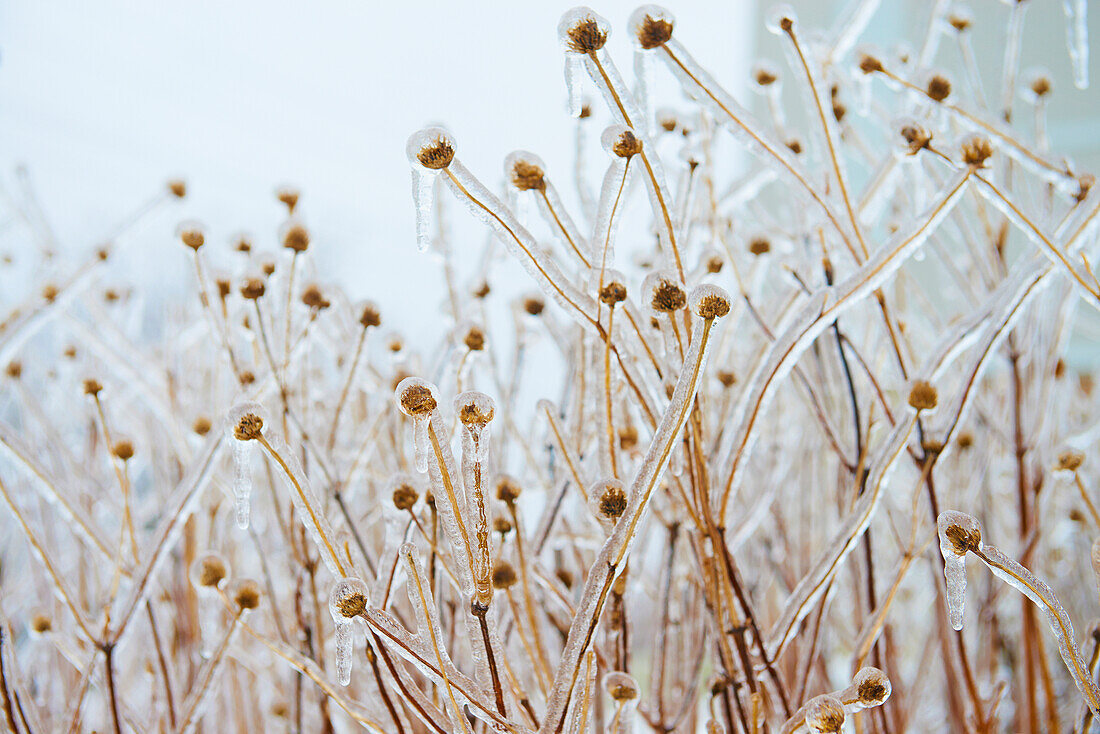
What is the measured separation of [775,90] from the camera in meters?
0.30

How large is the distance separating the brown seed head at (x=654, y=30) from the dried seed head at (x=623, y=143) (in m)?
0.03

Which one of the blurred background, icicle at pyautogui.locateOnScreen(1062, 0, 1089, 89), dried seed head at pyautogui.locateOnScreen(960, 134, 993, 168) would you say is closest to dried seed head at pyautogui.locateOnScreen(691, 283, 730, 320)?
dried seed head at pyautogui.locateOnScreen(960, 134, 993, 168)

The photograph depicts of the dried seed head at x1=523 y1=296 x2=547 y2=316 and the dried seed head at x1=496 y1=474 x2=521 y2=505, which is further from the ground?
the dried seed head at x1=523 y1=296 x2=547 y2=316

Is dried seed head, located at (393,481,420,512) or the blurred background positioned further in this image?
the blurred background

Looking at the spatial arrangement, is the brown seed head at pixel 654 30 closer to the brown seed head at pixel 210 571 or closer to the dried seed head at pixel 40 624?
the brown seed head at pixel 210 571

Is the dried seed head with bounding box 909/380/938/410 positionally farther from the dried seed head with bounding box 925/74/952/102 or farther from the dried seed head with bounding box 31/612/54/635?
the dried seed head with bounding box 31/612/54/635

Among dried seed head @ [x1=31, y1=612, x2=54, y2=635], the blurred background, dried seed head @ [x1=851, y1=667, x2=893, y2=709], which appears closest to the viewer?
dried seed head @ [x1=851, y1=667, x2=893, y2=709]

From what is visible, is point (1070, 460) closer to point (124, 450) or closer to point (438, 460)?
point (438, 460)

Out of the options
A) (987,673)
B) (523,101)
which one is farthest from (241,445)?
(523,101)

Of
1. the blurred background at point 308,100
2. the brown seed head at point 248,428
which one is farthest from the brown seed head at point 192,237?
the blurred background at point 308,100

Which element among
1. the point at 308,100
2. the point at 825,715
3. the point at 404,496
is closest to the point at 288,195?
the point at 404,496

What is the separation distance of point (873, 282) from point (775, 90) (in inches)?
4.2

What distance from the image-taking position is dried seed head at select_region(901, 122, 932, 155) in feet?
0.79

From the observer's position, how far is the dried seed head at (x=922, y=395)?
0.79ft
